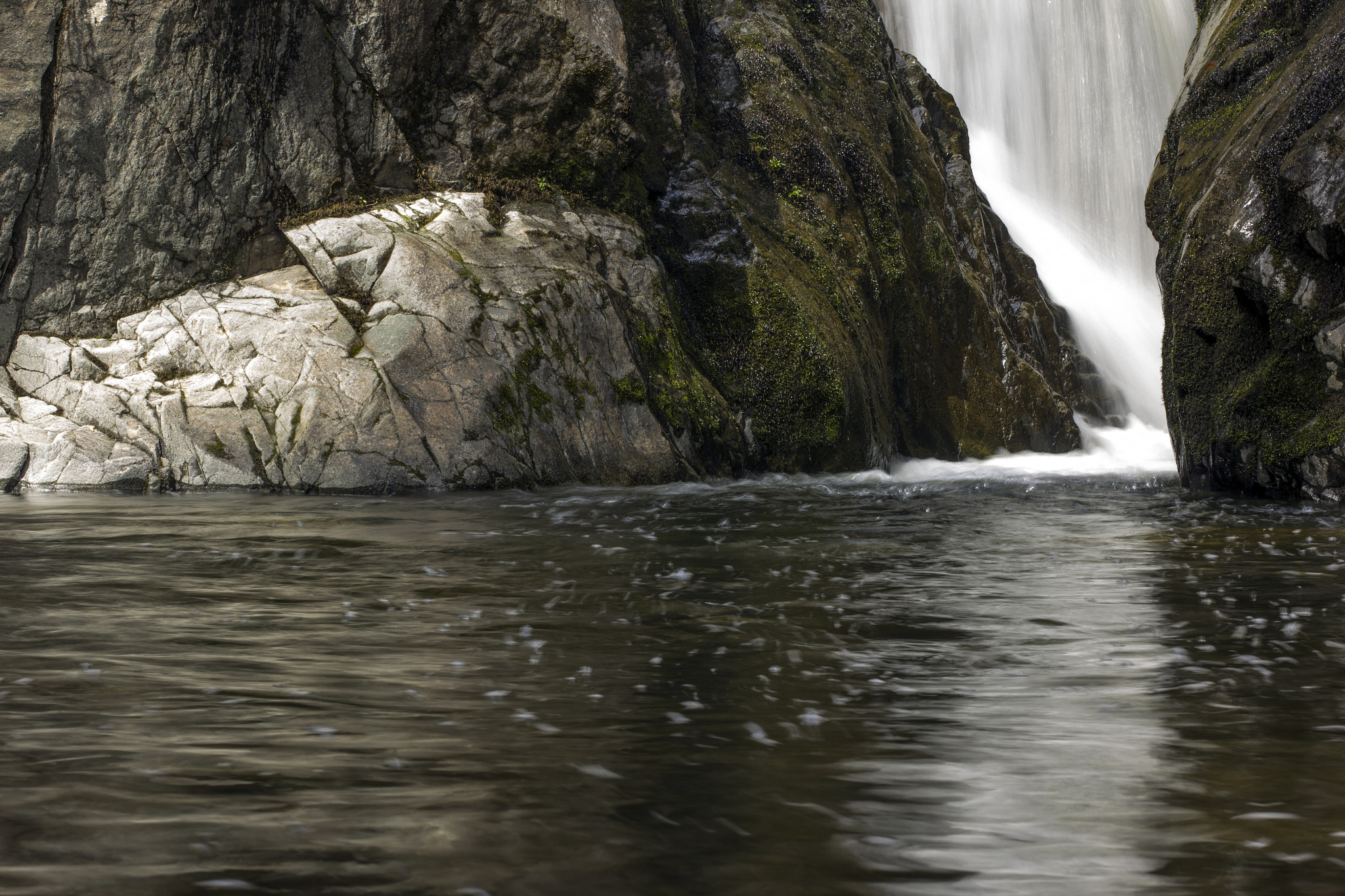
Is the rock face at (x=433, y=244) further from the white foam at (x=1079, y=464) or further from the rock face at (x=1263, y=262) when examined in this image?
the rock face at (x=1263, y=262)

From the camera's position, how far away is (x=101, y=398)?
10484mm

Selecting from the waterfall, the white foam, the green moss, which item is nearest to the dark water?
the green moss

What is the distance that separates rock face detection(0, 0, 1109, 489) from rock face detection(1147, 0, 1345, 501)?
187 inches

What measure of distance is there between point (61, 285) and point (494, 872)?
1146 cm

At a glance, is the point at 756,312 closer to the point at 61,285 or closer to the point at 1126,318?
the point at 61,285

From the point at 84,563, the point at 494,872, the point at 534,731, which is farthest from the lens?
the point at 84,563

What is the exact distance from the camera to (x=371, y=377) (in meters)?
10.6

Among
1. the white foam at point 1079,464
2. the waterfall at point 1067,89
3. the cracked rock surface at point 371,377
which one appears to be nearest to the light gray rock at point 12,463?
the cracked rock surface at point 371,377

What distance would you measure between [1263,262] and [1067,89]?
72.8ft

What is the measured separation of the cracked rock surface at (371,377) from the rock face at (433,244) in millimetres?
35

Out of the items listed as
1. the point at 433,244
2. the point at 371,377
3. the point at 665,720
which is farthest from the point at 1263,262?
the point at 665,720

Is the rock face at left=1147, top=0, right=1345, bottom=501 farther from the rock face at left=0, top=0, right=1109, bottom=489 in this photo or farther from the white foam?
the rock face at left=0, top=0, right=1109, bottom=489

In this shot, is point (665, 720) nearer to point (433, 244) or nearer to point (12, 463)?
point (12, 463)

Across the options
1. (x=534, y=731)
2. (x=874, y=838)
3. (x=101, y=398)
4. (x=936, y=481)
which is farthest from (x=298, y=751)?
(x=936, y=481)
